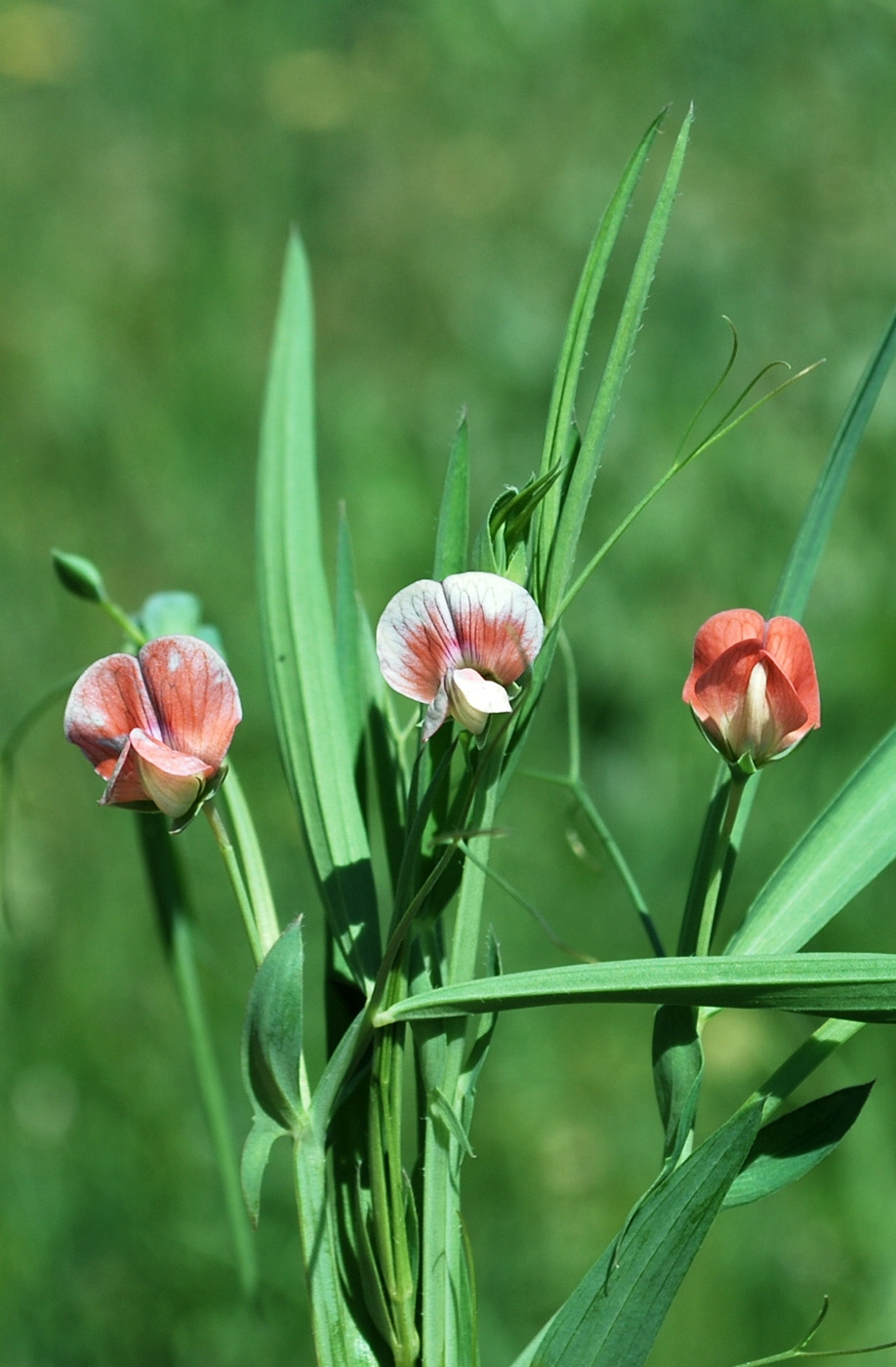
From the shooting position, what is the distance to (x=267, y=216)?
3168 millimetres

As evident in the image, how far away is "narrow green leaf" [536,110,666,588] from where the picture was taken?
1.83 ft

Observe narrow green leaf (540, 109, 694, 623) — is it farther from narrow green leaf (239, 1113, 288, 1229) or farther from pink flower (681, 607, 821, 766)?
narrow green leaf (239, 1113, 288, 1229)

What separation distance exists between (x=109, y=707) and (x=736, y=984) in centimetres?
27

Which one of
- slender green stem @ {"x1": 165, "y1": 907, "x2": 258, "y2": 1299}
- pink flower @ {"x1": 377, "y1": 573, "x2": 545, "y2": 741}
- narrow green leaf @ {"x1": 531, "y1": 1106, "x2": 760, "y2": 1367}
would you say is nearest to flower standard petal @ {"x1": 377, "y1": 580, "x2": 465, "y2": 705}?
pink flower @ {"x1": 377, "y1": 573, "x2": 545, "y2": 741}

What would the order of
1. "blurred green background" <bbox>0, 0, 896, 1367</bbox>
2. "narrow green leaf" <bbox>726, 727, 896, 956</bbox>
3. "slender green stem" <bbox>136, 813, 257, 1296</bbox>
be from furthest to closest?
1. "blurred green background" <bbox>0, 0, 896, 1367</bbox>
2. "slender green stem" <bbox>136, 813, 257, 1296</bbox>
3. "narrow green leaf" <bbox>726, 727, 896, 956</bbox>

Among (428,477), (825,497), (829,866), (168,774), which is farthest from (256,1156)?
(428,477)

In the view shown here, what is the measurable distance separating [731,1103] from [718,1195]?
4.18 ft

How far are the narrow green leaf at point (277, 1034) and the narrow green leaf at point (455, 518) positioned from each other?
0.58ft

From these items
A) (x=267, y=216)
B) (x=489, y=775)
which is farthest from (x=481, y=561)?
(x=267, y=216)

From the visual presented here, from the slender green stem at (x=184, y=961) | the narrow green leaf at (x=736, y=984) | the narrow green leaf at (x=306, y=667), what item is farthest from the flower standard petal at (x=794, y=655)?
the slender green stem at (x=184, y=961)

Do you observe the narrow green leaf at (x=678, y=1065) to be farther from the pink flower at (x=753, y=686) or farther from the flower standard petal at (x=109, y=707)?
the flower standard petal at (x=109, y=707)

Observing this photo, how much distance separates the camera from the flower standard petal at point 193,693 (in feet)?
1.79

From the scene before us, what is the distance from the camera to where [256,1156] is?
569 mm

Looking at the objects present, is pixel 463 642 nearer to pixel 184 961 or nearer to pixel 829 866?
pixel 829 866
